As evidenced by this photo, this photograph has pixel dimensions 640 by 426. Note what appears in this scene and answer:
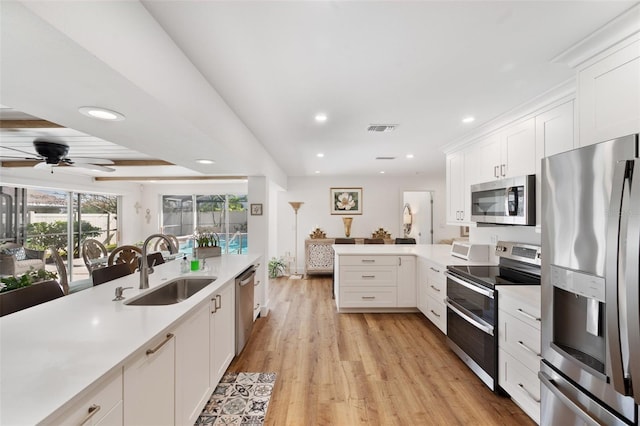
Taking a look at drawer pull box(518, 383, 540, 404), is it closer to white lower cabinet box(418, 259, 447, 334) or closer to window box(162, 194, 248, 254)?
white lower cabinet box(418, 259, 447, 334)

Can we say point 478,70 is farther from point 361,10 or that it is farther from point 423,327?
point 423,327

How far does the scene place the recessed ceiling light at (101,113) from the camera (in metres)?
1.44

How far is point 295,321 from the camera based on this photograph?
365 centimetres

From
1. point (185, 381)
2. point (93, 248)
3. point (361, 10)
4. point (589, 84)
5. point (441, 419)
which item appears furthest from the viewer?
point (93, 248)

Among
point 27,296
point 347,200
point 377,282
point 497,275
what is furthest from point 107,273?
point 347,200

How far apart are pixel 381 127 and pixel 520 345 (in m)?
2.21

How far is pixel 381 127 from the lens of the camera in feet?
9.49

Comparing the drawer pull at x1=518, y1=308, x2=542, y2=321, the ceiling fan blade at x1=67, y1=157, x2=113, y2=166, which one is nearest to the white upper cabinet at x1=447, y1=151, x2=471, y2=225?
the drawer pull at x1=518, y1=308, x2=542, y2=321

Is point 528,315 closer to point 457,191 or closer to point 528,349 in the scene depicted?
point 528,349

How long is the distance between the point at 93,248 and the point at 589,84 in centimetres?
682

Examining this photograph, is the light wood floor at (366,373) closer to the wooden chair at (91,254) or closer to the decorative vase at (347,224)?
the decorative vase at (347,224)

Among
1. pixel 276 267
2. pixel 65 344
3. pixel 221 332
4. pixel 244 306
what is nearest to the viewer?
pixel 65 344

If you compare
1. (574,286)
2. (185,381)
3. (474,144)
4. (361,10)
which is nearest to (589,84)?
(574,286)

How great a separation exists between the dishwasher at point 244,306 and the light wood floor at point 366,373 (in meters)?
0.17
